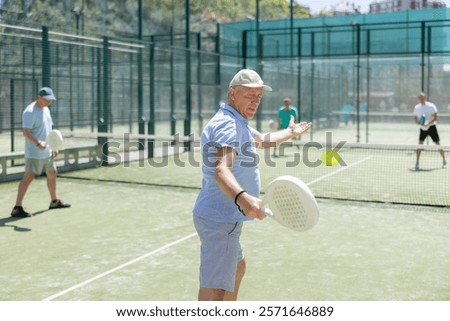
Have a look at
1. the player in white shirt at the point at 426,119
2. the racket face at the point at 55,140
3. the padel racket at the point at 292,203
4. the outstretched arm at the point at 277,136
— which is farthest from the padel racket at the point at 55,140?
the player in white shirt at the point at 426,119

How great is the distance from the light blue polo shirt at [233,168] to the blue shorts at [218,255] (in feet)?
0.20

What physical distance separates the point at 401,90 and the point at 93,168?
69.6 feet

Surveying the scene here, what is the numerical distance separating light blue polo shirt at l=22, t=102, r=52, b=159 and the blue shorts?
258 inches

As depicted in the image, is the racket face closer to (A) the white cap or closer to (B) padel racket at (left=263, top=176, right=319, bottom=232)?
(A) the white cap

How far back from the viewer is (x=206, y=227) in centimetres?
424

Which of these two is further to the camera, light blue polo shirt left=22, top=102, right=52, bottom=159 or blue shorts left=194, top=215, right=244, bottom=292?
light blue polo shirt left=22, top=102, right=52, bottom=159

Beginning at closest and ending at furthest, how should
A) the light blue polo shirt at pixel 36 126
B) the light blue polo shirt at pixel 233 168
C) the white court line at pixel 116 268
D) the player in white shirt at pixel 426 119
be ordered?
the light blue polo shirt at pixel 233 168, the white court line at pixel 116 268, the light blue polo shirt at pixel 36 126, the player in white shirt at pixel 426 119

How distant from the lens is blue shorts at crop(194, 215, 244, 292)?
4176 mm

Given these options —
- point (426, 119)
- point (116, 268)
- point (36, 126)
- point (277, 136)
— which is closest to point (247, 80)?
point (277, 136)

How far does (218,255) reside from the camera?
4.19 m

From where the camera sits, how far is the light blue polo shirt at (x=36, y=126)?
1006cm

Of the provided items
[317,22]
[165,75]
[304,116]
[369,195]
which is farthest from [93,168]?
[317,22]

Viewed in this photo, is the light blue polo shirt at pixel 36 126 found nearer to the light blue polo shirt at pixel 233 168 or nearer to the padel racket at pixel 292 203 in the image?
the light blue polo shirt at pixel 233 168

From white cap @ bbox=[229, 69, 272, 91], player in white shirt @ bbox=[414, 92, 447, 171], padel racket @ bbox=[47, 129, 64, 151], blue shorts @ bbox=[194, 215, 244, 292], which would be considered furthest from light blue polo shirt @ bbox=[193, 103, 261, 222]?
player in white shirt @ bbox=[414, 92, 447, 171]
